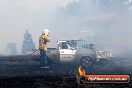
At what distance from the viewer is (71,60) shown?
28.5 meters

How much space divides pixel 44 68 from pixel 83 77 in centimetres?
1336

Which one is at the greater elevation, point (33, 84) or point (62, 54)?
point (62, 54)

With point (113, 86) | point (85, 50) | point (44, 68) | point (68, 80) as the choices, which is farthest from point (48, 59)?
point (113, 86)

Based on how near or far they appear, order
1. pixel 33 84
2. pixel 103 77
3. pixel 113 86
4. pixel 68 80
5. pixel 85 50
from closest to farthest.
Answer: pixel 103 77 → pixel 113 86 → pixel 33 84 → pixel 68 80 → pixel 85 50

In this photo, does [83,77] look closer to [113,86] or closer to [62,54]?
[113,86]

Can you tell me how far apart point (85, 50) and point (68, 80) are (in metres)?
8.91

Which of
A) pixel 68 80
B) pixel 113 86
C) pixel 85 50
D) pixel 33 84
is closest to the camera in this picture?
pixel 113 86

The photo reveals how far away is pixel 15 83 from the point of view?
18.5m

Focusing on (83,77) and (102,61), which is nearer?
(83,77)

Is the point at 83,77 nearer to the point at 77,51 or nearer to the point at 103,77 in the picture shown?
the point at 103,77

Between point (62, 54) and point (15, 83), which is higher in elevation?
point (62, 54)

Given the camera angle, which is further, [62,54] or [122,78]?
[62,54]

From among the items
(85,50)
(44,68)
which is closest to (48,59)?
(44,68)

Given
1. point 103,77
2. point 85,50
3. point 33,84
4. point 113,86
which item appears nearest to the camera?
point 103,77
